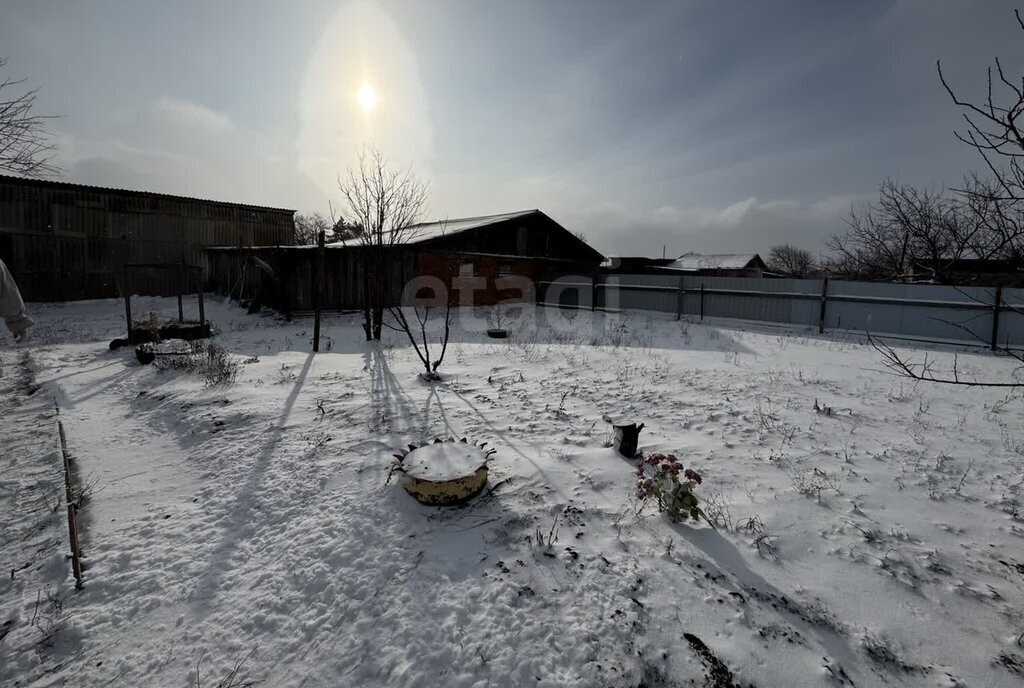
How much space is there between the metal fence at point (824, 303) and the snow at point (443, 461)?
397 inches

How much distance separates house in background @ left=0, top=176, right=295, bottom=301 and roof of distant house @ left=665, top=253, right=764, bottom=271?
34.2m

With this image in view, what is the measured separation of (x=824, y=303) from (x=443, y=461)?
44.7 feet

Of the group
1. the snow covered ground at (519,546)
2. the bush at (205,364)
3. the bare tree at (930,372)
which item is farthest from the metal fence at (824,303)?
the bush at (205,364)

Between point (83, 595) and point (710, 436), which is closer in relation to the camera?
point (83, 595)

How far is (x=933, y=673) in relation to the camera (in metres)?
2.12

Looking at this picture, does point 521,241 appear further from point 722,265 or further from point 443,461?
point 722,265

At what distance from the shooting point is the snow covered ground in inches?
88.7

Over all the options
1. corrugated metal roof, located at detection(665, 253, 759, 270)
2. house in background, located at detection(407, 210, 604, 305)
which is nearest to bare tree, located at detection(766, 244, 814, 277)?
corrugated metal roof, located at detection(665, 253, 759, 270)

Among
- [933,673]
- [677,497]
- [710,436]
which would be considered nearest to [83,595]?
[677,497]

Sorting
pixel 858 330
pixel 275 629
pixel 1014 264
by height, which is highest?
pixel 1014 264

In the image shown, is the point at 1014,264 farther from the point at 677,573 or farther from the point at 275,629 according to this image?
the point at 275,629

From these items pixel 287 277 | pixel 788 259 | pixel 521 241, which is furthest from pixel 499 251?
pixel 788 259

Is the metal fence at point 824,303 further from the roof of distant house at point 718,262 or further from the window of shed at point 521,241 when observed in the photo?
the roof of distant house at point 718,262

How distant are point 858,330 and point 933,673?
13587mm
